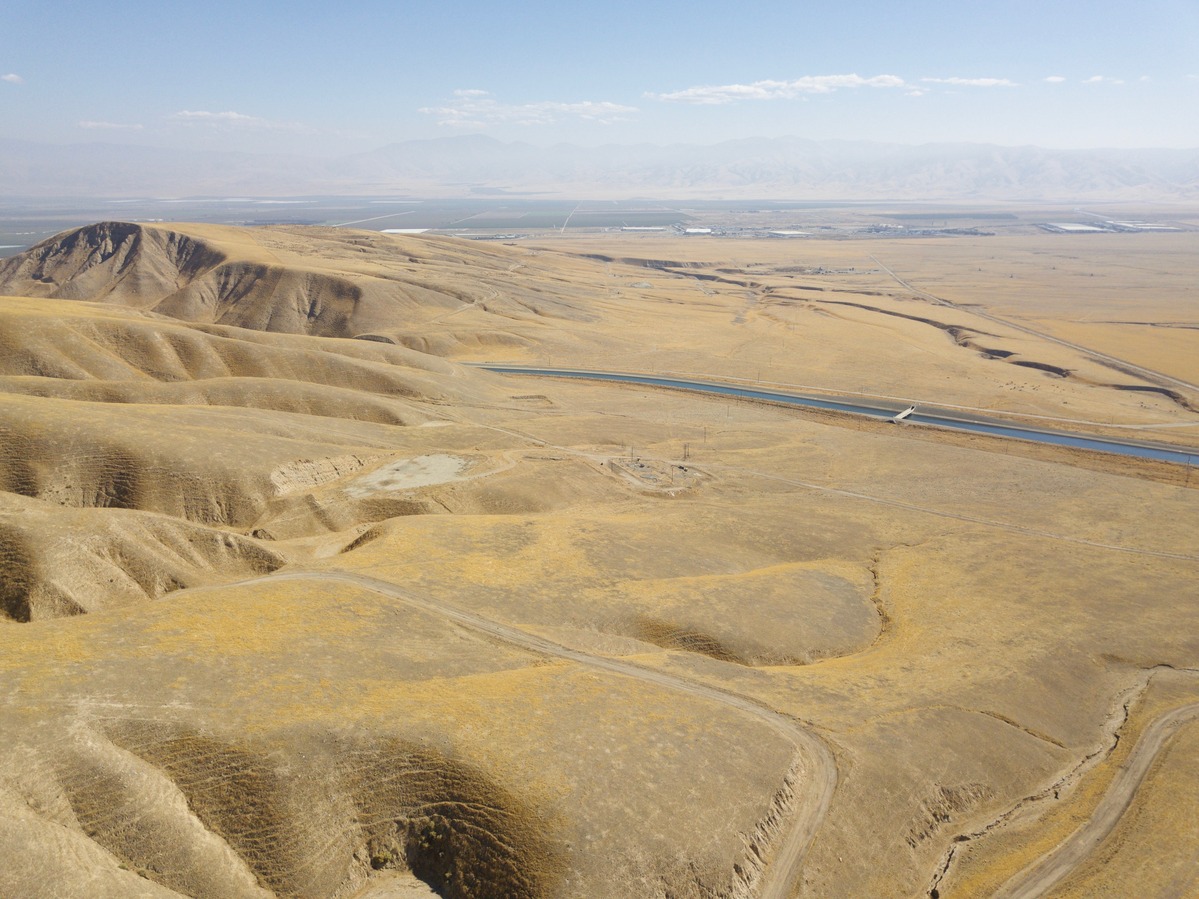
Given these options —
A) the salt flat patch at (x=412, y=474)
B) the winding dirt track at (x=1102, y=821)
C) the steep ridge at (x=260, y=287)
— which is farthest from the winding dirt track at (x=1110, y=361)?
the salt flat patch at (x=412, y=474)

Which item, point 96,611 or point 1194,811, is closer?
point 1194,811

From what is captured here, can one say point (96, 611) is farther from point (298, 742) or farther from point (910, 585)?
point (910, 585)

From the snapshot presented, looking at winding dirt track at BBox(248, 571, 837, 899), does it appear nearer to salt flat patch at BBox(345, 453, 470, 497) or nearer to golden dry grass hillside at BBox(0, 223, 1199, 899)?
golden dry grass hillside at BBox(0, 223, 1199, 899)

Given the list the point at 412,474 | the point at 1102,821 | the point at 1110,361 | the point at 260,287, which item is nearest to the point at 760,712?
the point at 1102,821

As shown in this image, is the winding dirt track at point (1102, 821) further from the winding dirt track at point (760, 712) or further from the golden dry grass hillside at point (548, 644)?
the winding dirt track at point (760, 712)

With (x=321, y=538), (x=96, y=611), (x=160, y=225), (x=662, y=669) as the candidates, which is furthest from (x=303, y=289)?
(x=662, y=669)

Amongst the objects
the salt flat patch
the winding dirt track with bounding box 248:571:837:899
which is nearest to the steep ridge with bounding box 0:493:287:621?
the winding dirt track with bounding box 248:571:837:899
